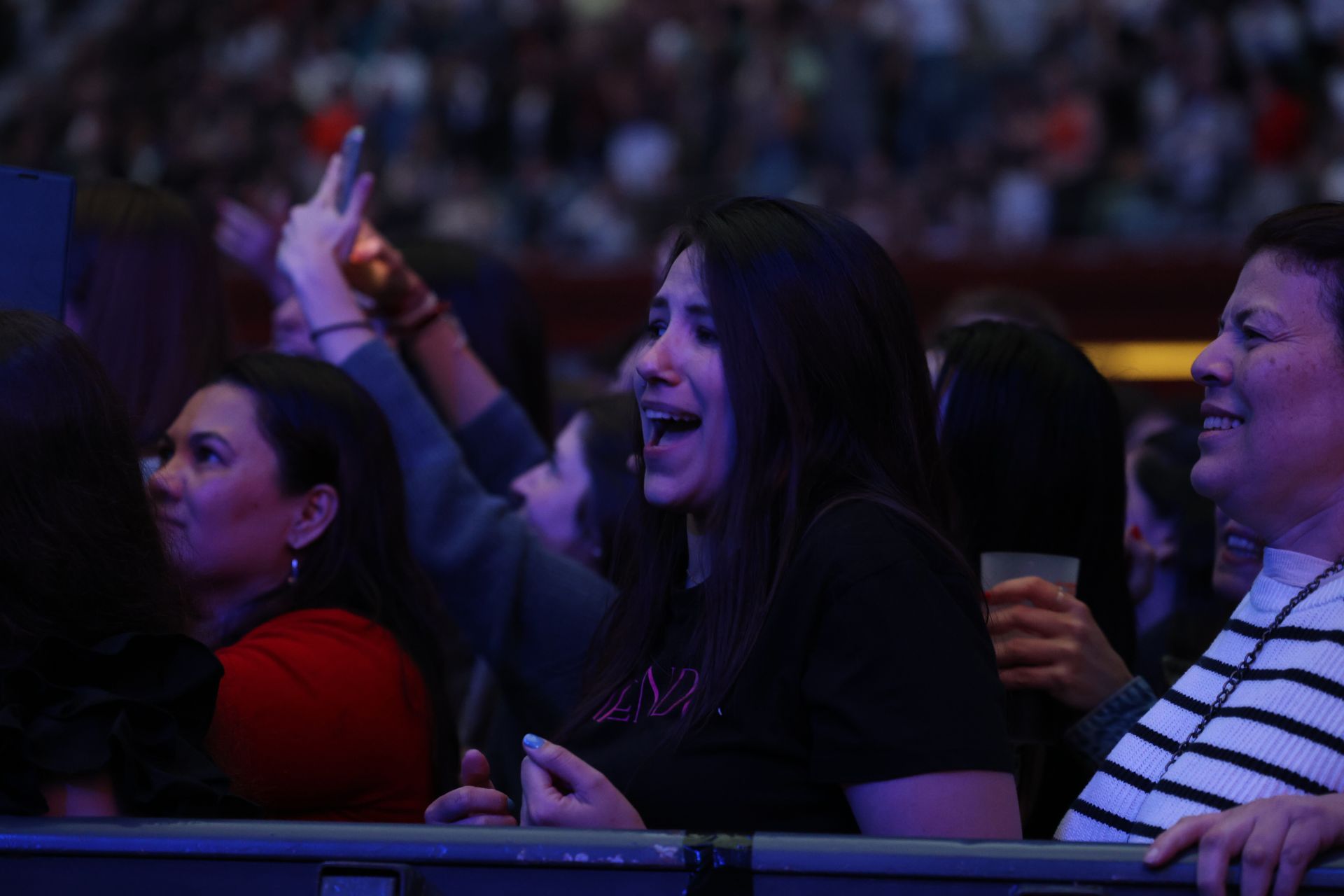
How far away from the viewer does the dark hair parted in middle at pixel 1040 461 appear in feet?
5.62

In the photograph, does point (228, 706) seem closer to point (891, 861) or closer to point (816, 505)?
point (816, 505)

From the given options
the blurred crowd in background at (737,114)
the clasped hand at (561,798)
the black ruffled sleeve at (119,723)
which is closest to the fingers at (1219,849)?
the clasped hand at (561,798)

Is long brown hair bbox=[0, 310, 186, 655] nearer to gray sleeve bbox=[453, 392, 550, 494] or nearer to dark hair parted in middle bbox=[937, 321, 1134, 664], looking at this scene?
dark hair parted in middle bbox=[937, 321, 1134, 664]

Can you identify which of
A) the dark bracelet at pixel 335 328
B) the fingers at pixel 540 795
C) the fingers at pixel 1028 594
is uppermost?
the dark bracelet at pixel 335 328

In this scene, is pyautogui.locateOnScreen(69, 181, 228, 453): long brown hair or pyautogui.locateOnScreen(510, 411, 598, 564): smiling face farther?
pyautogui.locateOnScreen(510, 411, 598, 564): smiling face

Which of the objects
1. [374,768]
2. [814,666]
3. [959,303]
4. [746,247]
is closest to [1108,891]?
[814,666]

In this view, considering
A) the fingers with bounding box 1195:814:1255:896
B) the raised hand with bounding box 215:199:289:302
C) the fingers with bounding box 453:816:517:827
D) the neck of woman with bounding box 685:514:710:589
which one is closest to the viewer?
the fingers with bounding box 1195:814:1255:896

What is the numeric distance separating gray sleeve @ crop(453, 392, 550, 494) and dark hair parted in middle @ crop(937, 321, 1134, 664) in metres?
0.88

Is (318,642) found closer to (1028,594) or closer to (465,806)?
(465,806)

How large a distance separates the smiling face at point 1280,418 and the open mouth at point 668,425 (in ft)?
1.52

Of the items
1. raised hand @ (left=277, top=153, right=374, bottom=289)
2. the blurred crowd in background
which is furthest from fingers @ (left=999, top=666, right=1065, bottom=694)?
the blurred crowd in background

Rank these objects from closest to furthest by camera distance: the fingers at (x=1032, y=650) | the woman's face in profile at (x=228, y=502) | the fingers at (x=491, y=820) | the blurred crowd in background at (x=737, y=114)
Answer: the fingers at (x=491, y=820), the fingers at (x=1032, y=650), the woman's face in profile at (x=228, y=502), the blurred crowd in background at (x=737, y=114)

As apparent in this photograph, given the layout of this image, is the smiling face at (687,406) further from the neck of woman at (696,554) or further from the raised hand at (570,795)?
the raised hand at (570,795)

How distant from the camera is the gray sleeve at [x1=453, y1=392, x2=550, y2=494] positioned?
2441 millimetres
